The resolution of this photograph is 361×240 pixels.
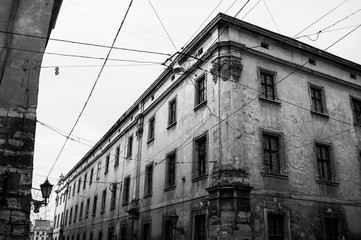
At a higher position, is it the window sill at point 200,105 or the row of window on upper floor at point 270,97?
the row of window on upper floor at point 270,97

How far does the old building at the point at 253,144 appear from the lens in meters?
13.3

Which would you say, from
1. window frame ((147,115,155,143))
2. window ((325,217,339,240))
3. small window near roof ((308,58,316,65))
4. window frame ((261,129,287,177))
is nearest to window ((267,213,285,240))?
window frame ((261,129,287,177))

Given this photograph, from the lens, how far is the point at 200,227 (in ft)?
46.4

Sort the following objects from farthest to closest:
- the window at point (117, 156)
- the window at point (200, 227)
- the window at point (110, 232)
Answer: the window at point (117, 156) → the window at point (110, 232) → the window at point (200, 227)

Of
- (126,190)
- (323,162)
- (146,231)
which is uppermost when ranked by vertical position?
(323,162)

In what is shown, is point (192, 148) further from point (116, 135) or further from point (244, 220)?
point (116, 135)

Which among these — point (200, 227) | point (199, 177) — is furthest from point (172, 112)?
point (200, 227)

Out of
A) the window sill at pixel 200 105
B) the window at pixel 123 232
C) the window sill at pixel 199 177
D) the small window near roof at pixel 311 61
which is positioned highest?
the small window near roof at pixel 311 61

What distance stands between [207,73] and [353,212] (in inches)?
353

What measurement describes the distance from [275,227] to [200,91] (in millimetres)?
6872

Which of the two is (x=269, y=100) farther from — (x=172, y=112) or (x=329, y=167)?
(x=172, y=112)

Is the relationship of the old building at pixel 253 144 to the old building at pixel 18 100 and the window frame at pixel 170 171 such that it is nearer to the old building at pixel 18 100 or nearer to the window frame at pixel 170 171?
the window frame at pixel 170 171

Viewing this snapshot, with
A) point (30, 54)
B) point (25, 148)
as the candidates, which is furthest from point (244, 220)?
point (30, 54)

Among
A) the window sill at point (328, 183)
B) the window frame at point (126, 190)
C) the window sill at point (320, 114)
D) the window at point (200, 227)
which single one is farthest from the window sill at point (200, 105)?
the window frame at point (126, 190)
